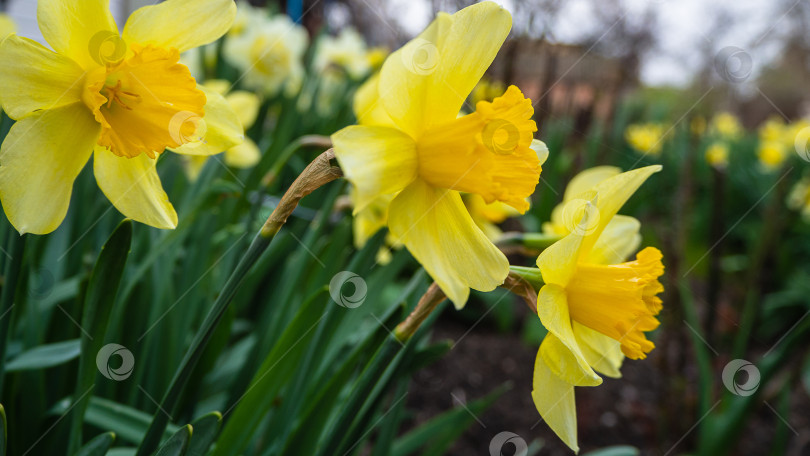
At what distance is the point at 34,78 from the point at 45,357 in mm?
514

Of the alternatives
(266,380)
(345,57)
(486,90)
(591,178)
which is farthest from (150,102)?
(345,57)


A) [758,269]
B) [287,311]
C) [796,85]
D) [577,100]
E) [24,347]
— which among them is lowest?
[796,85]

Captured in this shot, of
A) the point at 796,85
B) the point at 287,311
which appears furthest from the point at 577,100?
the point at 796,85

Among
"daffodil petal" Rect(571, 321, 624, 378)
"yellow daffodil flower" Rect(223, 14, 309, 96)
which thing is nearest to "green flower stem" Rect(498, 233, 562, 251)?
"daffodil petal" Rect(571, 321, 624, 378)

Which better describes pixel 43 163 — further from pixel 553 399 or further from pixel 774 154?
pixel 774 154

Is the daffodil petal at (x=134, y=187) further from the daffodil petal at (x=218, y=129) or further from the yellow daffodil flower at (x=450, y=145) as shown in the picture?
the yellow daffodil flower at (x=450, y=145)

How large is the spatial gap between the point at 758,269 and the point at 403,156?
7.20 ft

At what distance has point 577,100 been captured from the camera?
552 centimetres

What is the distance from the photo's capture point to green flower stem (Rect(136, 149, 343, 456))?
56cm

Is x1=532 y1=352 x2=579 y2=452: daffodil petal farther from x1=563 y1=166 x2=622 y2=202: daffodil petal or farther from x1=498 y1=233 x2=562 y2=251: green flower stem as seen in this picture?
x1=563 y1=166 x2=622 y2=202: daffodil petal

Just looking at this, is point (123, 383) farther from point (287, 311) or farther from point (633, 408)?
point (633, 408)

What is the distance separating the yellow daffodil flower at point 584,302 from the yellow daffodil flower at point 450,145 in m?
0.07

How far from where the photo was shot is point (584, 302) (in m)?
0.65

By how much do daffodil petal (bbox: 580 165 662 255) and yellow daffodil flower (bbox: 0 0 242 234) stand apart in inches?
18.7
